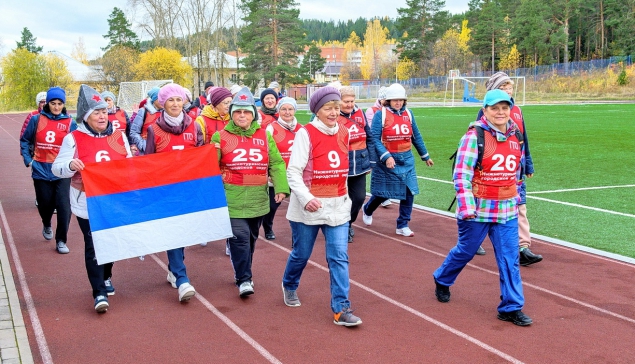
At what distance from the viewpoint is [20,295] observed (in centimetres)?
615

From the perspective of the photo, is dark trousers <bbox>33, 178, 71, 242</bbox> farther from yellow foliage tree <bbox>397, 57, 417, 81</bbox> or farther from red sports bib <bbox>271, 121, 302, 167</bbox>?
yellow foliage tree <bbox>397, 57, 417, 81</bbox>

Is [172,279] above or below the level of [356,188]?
below

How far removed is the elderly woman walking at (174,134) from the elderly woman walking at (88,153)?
0.41 metres

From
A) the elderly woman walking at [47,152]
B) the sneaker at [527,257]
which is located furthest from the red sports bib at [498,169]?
the elderly woman walking at [47,152]

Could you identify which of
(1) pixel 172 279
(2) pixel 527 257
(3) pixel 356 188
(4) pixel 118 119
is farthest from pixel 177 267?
(4) pixel 118 119

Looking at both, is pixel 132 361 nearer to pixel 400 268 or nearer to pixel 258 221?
pixel 258 221

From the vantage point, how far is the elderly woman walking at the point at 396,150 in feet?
27.3

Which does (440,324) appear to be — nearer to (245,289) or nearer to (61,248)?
(245,289)

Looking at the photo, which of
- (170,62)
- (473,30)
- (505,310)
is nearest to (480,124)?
(505,310)

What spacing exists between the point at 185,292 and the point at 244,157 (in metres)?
1.35

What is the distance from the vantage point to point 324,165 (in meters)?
5.29

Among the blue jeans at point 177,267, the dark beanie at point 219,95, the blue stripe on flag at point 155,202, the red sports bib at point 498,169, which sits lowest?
the blue jeans at point 177,267

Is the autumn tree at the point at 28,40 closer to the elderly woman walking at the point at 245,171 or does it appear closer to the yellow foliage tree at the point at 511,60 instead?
the yellow foliage tree at the point at 511,60

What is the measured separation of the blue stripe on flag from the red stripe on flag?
0.18 feet
